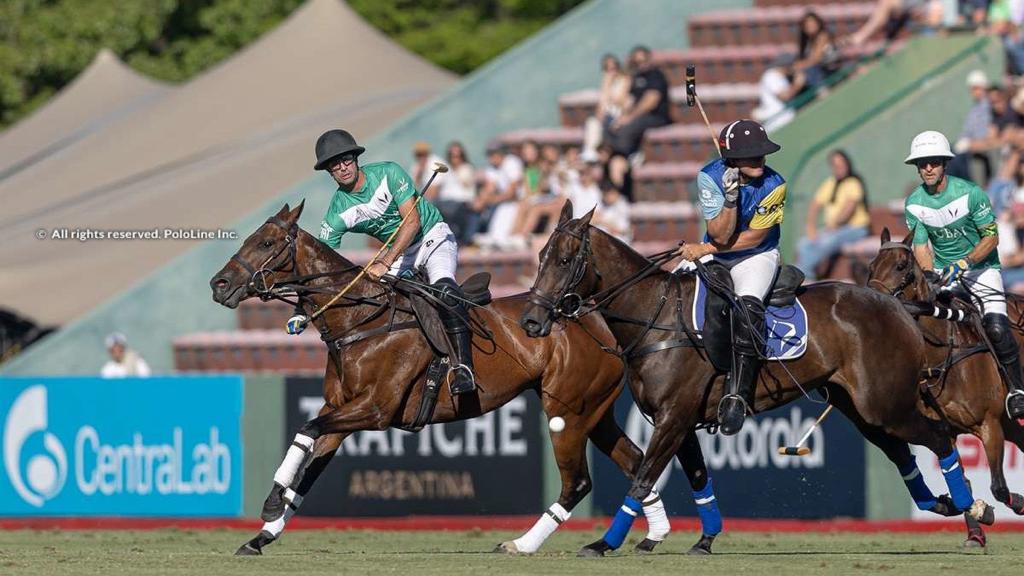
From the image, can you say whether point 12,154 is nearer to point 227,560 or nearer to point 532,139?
point 532,139

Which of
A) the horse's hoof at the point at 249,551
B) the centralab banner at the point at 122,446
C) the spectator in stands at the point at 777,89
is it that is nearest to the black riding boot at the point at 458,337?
the horse's hoof at the point at 249,551

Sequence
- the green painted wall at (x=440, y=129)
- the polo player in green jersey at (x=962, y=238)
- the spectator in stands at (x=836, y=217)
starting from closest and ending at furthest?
the polo player in green jersey at (x=962, y=238), the spectator in stands at (x=836, y=217), the green painted wall at (x=440, y=129)

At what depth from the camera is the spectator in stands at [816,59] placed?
22562mm

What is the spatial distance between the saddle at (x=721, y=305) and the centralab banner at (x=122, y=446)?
276 inches

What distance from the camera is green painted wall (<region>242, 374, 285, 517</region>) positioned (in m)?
18.2

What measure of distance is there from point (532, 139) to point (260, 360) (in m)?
4.57

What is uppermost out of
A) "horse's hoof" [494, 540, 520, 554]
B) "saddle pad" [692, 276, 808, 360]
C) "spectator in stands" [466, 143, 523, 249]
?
"spectator in stands" [466, 143, 523, 249]

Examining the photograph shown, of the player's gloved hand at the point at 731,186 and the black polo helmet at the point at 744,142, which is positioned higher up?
the black polo helmet at the point at 744,142

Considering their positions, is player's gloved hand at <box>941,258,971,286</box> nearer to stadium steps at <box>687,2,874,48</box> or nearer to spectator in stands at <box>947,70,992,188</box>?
spectator in stands at <box>947,70,992,188</box>

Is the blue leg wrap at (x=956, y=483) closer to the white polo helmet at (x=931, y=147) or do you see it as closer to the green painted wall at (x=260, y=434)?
the white polo helmet at (x=931, y=147)

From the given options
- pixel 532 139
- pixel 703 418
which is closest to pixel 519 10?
pixel 532 139

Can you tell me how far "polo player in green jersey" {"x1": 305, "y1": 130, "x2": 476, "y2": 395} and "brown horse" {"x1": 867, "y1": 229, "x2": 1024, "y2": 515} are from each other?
9.97 feet

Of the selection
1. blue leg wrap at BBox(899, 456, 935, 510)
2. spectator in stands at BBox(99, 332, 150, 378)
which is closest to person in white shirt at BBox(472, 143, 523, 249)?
spectator in stands at BBox(99, 332, 150, 378)

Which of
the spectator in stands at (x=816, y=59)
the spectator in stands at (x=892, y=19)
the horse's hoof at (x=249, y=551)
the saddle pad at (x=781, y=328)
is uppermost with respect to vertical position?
the spectator in stands at (x=892, y=19)
